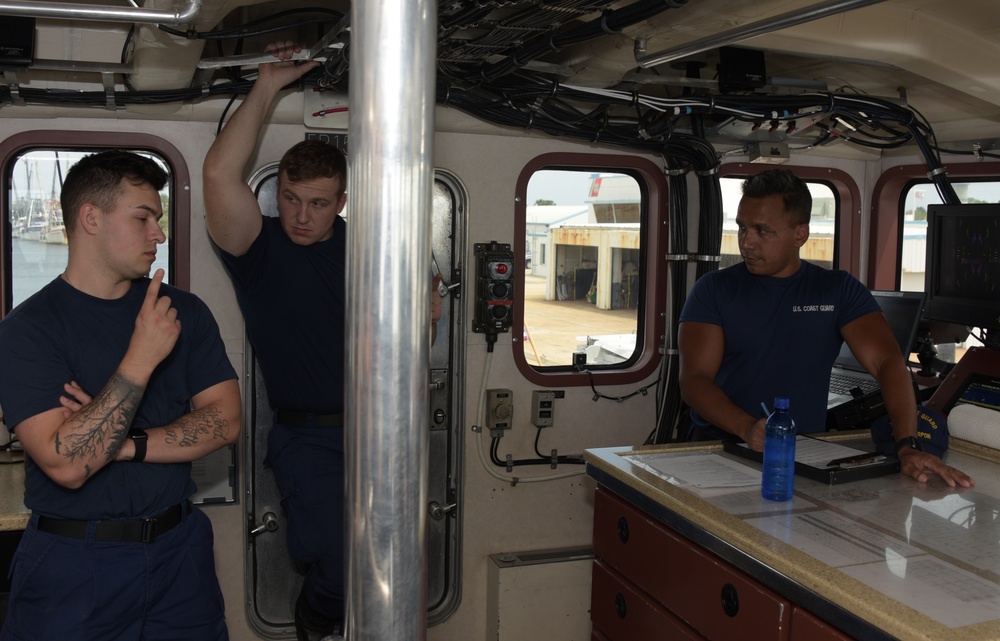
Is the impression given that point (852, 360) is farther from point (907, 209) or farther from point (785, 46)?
point (785, 46)

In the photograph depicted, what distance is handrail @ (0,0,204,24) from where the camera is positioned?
2.34 metres

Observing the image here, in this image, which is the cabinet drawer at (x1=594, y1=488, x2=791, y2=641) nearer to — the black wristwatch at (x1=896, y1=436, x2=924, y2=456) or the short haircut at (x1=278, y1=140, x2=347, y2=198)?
the black wristwatch at (x1=896, y1=436, x2=924, y2=456)

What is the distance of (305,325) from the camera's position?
12.0 feet

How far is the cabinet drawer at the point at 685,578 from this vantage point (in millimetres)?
2436

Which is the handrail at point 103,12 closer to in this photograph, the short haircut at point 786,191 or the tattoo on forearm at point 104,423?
the tattoo on forearm at point 104,423

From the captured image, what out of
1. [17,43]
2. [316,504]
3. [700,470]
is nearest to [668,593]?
[700,470]

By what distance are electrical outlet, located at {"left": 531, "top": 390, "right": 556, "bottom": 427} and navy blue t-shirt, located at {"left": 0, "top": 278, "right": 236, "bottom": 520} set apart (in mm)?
2176

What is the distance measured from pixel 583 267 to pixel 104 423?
10.1 ft

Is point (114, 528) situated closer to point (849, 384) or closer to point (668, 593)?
point (668, 593)

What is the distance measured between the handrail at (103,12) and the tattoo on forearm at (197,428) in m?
1.20

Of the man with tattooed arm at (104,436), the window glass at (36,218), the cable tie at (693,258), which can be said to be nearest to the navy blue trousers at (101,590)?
the man with tattooed arm at (104,436)

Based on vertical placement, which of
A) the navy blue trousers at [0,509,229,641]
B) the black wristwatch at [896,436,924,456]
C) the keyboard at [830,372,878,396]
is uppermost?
the black wristwatch at [896,436,924,456]

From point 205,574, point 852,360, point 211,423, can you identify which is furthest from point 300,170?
point 852,360

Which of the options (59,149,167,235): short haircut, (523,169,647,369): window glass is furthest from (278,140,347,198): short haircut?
(523,169,647,369): window glass
